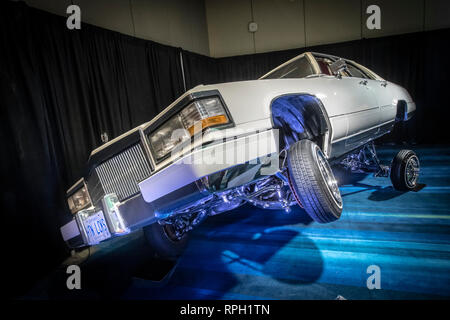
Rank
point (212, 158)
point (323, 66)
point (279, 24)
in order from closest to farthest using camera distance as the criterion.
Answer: point (212, 158), point (323, 66), point (279, 24)

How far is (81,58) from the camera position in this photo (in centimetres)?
343

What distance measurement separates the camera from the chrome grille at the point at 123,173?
59.1 inches

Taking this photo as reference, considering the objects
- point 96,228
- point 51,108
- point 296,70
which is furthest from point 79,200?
point 296,70

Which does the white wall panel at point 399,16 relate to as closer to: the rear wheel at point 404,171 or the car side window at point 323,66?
the rear wheel at point 404,171

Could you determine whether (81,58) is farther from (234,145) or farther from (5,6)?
(234,145)

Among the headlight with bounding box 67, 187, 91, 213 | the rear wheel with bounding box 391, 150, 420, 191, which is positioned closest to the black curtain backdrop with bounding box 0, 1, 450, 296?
the headlight with bounding box 67, 187, 91, 213

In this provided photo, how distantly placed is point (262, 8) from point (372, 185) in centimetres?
651

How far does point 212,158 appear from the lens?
1.18 meters

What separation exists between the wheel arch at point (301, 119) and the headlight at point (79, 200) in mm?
1641

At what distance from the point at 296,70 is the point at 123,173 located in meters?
2.18

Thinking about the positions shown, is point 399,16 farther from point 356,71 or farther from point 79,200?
point 79,200

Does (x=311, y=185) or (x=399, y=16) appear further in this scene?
(x=399, y=16)

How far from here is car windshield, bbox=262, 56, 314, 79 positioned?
2541 millimetres

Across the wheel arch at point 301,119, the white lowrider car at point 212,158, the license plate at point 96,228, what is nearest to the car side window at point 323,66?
the white lowrider car at point 212,158
